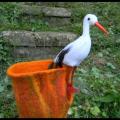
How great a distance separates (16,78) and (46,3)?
11.4 ft

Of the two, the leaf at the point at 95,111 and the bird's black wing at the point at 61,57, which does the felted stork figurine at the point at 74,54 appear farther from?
the leaf at the point at 95,111

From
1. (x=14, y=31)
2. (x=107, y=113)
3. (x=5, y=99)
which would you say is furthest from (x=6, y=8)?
(x=107, y=113)

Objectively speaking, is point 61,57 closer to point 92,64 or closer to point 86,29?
point 86,29

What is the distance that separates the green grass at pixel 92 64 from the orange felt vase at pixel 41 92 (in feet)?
1.27

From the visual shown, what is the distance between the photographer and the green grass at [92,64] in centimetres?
423

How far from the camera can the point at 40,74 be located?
3.66 m

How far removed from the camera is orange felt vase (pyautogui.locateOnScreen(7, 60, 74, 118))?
3674 mm

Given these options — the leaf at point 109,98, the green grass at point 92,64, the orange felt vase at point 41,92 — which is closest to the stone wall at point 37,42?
the green grass at point 92,64

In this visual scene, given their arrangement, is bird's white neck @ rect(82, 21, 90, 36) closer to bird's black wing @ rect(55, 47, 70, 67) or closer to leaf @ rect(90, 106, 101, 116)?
bird's black wing @ rect(55, 47, 70, 67)

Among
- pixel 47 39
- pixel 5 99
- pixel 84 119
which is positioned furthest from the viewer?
pixel 47 39

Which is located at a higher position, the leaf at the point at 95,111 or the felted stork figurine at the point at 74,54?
the felted stork figurine at the point at 74,54

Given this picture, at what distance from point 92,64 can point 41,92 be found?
1.72 metres

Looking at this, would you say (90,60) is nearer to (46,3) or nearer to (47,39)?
(47,39)

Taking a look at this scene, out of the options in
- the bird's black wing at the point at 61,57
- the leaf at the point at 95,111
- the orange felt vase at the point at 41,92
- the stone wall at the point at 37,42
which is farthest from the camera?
the stone wall at the point at 37,42
